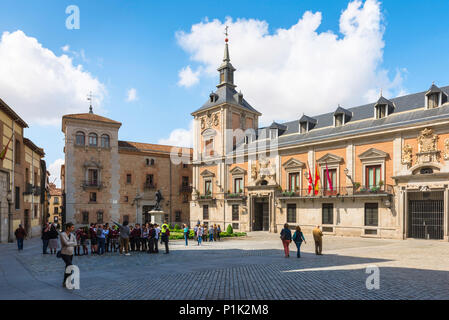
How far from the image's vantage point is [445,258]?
1500 centimetres

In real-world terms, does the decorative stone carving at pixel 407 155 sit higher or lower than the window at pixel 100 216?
higher

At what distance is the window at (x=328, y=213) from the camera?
101ft

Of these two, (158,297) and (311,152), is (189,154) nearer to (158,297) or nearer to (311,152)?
(311,152)

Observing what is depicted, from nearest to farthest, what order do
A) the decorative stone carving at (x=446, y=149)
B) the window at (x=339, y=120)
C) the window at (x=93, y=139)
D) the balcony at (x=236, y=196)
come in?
the decorative stone carving at (x=446, y=149) < the window at (x=339, y=120) < the balcony at (x=236, y=196) < the window at (x=93, y=139)

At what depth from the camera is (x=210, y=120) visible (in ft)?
143

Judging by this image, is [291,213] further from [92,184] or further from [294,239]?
[92,184]

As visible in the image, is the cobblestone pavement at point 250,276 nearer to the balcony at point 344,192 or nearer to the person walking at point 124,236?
the person walking at point 124,236

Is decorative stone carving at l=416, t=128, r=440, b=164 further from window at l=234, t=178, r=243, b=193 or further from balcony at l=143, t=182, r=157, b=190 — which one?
balcony at l=143, t=182, r=157, b=190

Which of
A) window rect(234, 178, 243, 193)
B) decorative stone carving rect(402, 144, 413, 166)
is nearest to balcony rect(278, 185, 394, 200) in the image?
decorative stone carving rect(402, 144, 413, 166)

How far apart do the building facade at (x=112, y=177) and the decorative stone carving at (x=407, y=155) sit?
30.5 m

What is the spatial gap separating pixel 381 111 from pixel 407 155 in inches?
218

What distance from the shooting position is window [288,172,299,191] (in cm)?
3419

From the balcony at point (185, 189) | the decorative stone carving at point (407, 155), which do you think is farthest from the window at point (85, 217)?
the decorative stone carving at point (407, 155)
